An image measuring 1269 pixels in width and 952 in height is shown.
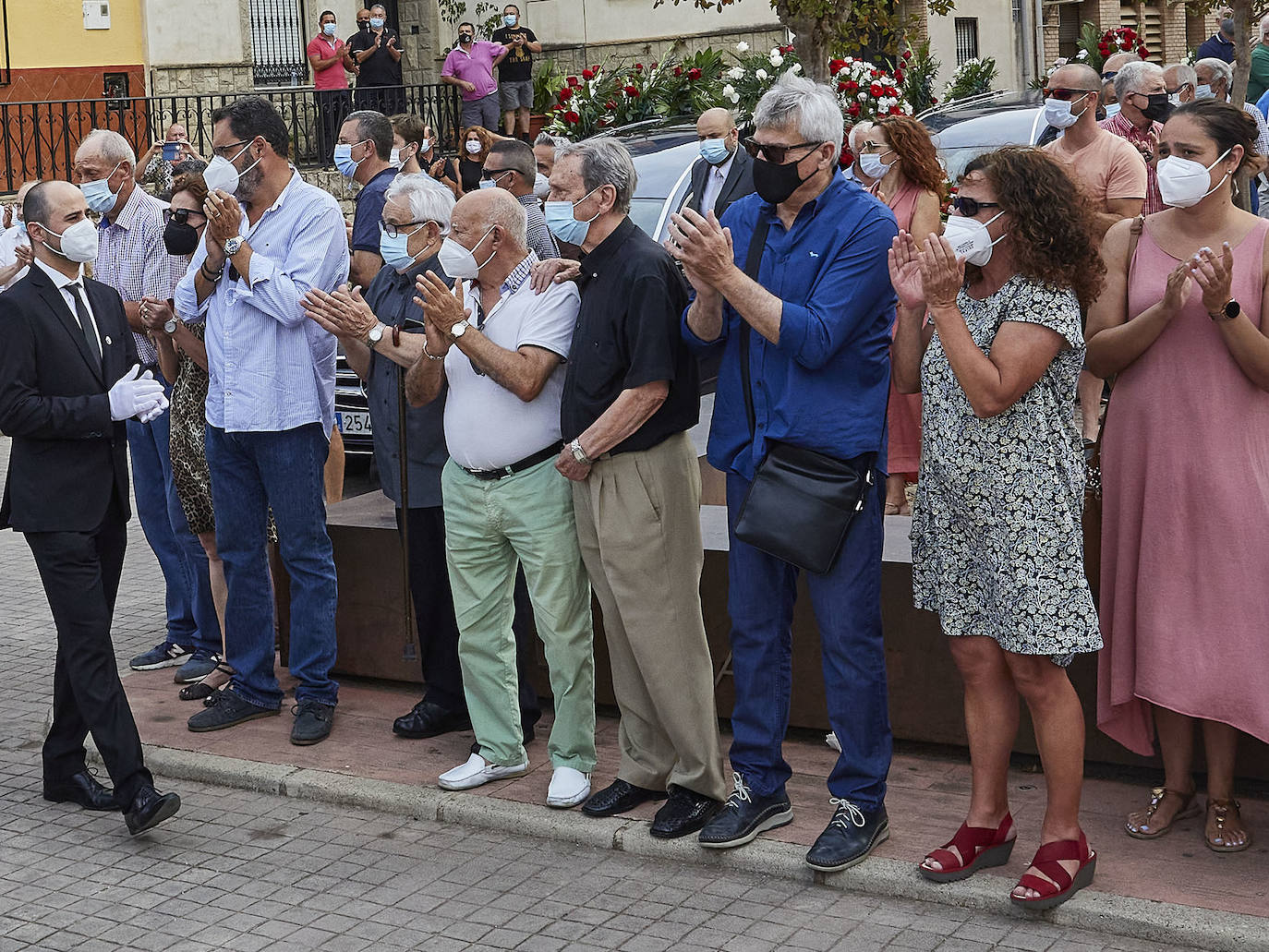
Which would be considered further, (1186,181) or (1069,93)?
Answer: (1069,93)

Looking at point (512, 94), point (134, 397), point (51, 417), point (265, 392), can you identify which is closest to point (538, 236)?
point (265, 392)

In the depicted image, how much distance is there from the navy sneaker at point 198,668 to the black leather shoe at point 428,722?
1164mm

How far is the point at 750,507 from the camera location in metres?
4.89

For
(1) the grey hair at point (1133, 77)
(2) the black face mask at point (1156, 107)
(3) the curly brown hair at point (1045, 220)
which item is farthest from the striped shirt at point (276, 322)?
(1) the grey hair at point (1133, 77)

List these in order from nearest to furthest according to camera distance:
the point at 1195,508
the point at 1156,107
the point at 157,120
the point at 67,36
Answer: the point at 1195,508 < the point at 1156,107 < the point at 67,36 < the point at 157,120

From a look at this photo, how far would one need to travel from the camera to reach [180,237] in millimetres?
6730

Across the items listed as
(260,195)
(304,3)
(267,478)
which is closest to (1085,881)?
(267,478)

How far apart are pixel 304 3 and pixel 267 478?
61.2 feet

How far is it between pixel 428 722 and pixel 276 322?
1571 millimetres

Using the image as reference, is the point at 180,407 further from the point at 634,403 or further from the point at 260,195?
the point at 634,403

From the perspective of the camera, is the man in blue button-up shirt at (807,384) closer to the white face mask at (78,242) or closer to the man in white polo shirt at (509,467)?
the man in white polo shirt at (509,467)

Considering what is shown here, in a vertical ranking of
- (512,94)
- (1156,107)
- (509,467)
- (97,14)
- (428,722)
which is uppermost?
(97,14)

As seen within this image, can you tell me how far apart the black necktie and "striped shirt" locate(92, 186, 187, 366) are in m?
1.49

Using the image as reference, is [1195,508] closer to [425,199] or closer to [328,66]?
[425,199]
